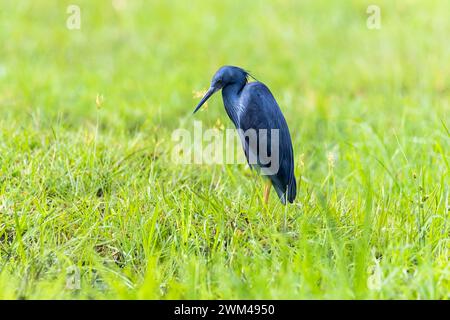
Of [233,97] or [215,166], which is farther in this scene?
[215,166]

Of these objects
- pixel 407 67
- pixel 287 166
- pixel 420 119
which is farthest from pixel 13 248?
pixel 407 67

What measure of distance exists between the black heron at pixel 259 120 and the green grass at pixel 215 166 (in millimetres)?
117

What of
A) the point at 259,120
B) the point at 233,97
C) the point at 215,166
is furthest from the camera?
the point at 215,166

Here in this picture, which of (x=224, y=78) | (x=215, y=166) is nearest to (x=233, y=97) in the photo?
(x=224, y=78)

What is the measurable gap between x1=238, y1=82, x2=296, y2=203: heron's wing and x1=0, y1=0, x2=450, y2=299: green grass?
119 mm

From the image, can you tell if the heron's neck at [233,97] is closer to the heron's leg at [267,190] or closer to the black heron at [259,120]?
the black heron at [259,120]

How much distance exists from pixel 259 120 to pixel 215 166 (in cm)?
85

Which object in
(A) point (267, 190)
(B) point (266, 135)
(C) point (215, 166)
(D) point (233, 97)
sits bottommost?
(A) point (267, 190)

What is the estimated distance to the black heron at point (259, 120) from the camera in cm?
367

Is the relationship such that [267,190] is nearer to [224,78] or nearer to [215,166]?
[224,78]

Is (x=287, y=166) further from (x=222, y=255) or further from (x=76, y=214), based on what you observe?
(x=76, y=214)

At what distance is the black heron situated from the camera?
3.67 m

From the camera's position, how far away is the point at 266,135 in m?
3.70

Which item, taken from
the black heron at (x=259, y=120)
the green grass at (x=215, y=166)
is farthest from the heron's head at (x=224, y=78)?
the green grass at (x=215, y=166)
